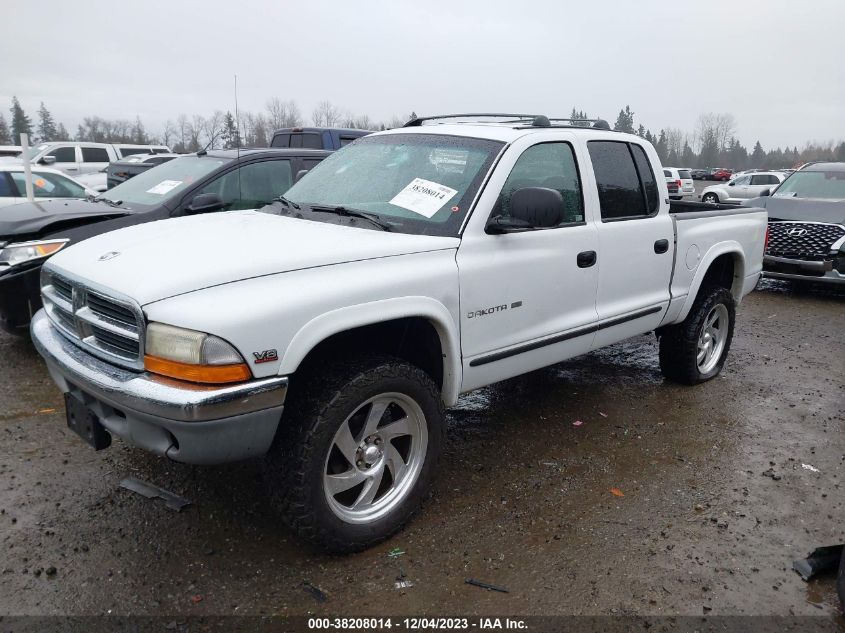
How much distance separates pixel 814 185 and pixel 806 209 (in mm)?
1056

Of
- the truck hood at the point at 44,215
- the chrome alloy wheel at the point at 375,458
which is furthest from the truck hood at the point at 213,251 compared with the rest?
the truck hood at the point at 44,215

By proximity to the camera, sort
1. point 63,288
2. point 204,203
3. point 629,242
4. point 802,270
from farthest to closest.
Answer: point 802,270, point 204,203, point 629,242, point 63,288

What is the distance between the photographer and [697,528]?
3.28 meters

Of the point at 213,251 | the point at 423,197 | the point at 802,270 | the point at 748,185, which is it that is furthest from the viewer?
the point at 748,185

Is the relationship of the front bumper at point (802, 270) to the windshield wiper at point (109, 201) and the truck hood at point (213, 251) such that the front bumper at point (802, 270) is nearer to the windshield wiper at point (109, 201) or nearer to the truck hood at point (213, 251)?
the truck hood at point (213, 251)

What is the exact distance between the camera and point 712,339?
5492 millimetres

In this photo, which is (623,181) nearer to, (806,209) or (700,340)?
(700,340)

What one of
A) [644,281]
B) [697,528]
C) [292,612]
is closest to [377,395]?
[292,612]

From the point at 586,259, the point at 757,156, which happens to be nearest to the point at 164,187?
the point at 586,259

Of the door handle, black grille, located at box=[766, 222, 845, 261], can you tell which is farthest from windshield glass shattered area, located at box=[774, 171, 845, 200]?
the door handle

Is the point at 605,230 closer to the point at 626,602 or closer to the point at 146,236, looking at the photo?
the point at 626,602

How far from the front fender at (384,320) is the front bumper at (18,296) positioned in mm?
3327

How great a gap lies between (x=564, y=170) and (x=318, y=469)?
2.31 m

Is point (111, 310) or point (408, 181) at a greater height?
point (408, 181)
